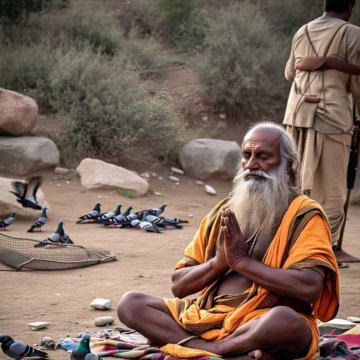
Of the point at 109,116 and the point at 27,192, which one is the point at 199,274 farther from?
the point at 109,116

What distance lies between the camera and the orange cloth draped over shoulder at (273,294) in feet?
11.4

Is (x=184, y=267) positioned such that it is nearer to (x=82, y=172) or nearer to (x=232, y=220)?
(x=232, y=220)

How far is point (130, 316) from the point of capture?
3.81m

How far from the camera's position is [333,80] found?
6.31 meters

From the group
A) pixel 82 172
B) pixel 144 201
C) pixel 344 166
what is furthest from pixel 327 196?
pixel 82 172

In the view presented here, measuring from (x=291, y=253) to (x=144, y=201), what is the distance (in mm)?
7438

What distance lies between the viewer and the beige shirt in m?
6.23

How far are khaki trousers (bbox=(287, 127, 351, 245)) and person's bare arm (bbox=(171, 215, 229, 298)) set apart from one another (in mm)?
2854

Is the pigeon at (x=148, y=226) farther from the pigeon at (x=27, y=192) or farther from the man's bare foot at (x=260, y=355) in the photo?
the man's bare foot at (x=260, y=355)

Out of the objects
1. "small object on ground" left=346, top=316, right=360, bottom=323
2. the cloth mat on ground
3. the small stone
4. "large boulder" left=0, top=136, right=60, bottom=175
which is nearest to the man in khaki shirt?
"small object on ground" left=346, top=316, right=360, bottom=323

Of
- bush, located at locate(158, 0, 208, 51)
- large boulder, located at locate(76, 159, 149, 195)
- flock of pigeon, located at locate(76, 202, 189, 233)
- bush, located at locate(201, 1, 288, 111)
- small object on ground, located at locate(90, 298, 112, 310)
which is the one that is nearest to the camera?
small object on ground, located at locate(90, 298, 112, 310)

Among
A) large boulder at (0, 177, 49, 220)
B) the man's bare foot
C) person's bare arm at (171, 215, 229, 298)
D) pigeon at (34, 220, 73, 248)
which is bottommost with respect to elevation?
large boulder at (0, 177, 49, 220)

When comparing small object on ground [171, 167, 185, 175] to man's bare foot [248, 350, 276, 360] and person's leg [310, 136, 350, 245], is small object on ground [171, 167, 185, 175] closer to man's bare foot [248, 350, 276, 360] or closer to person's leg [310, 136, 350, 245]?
person's leg [310, 136, 350, 245]

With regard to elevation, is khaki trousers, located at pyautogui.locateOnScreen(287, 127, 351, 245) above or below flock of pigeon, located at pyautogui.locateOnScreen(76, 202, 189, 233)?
above
